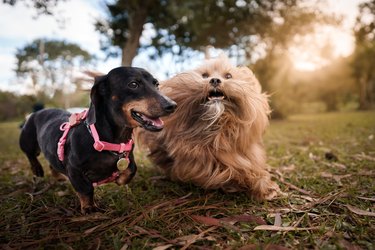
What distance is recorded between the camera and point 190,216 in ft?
8.34

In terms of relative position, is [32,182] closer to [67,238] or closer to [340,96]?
[67,238]

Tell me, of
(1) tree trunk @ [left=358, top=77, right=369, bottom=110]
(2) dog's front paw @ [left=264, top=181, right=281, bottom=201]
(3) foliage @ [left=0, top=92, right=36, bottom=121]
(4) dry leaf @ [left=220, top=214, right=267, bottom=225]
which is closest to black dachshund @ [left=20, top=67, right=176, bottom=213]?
(4) dry leaf @ [left=220, top=214, right=267, bottom=225]

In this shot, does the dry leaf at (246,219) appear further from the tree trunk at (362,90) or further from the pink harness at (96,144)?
the tree trunk at (362,90)

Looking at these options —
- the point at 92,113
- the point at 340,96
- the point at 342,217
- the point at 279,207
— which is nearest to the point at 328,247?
the point at 342,217

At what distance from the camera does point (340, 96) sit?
35531 millimetres

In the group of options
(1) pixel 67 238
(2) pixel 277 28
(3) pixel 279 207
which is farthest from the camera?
(2) pixel 277 28

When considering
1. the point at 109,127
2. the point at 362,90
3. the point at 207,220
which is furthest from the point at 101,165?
the point at 362,90

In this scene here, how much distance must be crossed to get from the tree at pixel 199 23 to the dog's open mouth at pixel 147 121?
8.22 meters

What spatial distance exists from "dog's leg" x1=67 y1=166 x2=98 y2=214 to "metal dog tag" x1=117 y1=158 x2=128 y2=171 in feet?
0.93

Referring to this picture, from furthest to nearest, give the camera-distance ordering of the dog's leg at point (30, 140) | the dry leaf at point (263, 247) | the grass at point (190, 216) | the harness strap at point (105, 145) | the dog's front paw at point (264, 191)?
the dog's leg at point (30, 140) < the dog's front paw at point (264, 191) < the harness strap at point (105, 145) < the grass at point (190, 216) < the dry leaf at point (263, 247)

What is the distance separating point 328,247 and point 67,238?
71.5 inches

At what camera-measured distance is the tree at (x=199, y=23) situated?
437 inches

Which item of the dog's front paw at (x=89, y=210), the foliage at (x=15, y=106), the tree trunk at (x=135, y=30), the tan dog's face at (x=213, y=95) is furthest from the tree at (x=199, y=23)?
the foliage at (x=15, y=106)

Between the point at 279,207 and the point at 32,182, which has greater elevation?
the point at 279,207
